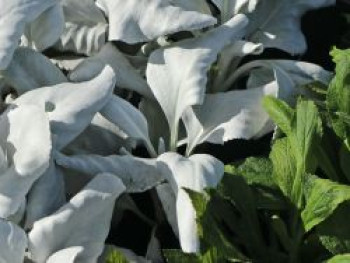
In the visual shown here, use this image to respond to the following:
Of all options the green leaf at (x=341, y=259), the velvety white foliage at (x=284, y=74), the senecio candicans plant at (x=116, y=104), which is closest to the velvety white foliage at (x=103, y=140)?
the senecio candicans plant at (x=116, y=104)

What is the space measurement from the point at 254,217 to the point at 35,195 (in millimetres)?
269

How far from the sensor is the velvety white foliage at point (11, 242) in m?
0.86

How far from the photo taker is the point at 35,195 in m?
0.93

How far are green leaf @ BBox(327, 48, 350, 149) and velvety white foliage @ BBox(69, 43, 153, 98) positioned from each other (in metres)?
0.27

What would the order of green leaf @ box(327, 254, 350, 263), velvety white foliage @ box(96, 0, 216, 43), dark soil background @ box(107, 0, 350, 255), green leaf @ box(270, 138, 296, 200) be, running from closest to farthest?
green leaf @ box(327, 254, 350, 263) → green leaf @ box(270, 138, 296, 200) → velvety white foliage @ box(96, 0, 216, 43) → dark soil background @ box(107, 0, 350, 255)

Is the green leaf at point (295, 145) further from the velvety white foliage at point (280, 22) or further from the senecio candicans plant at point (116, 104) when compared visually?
the velvety white foliage at point (280, 22)

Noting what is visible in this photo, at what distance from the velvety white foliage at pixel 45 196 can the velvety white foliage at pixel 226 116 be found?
20cm

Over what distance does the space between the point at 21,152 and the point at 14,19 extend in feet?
0.62

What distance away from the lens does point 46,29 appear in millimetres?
1085

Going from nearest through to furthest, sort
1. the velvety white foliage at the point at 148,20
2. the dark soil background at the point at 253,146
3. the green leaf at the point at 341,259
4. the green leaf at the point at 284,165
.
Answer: the green leaf at the point at 341,259 < the green leaf at the point at 284,165 < the velvety white foliage at the point at 148,20 < the dark soil background at the point at 253,146

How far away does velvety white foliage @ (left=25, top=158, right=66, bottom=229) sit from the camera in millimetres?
927

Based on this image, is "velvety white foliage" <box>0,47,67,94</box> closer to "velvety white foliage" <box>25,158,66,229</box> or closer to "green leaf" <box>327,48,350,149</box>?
"velvety white foliage" <box>25,158,66,229</box>

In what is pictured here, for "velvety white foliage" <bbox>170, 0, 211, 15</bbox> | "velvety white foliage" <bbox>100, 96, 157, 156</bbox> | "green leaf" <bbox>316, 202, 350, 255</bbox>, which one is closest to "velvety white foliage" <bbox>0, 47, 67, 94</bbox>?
"velvety white foliage" <bbox>100, 96, 157, 156</bbox>

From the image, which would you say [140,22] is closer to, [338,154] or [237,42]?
[237,42]
